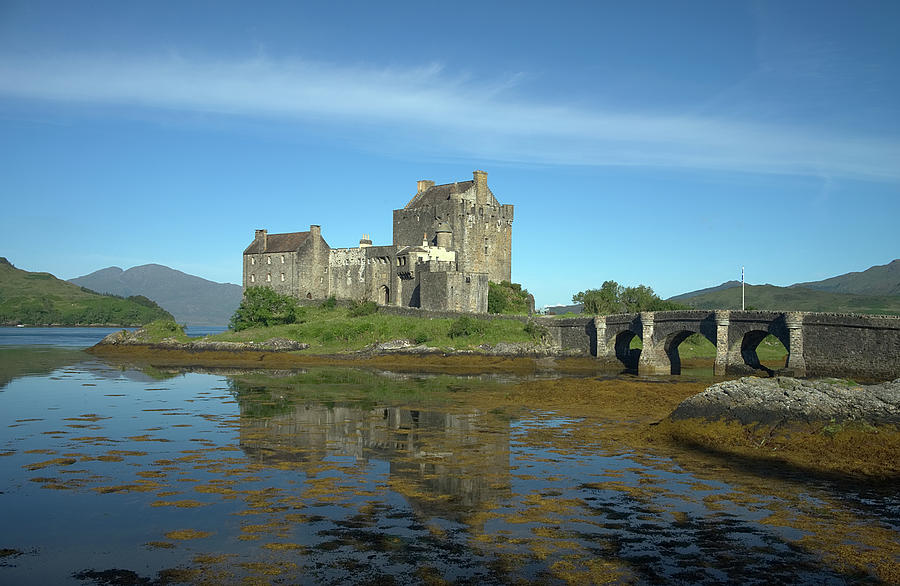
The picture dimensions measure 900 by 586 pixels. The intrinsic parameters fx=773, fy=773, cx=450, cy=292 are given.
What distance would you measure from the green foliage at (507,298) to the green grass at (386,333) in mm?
7145

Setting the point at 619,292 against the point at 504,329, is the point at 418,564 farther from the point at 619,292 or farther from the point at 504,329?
the point at 619,292

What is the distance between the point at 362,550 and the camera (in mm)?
12641

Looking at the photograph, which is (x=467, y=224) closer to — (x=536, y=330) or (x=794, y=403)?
(x=536, y=330)

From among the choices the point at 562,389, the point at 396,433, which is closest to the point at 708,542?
the point at 396,433

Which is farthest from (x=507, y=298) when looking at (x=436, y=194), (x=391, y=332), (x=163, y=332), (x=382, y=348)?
(x=163, y=332)

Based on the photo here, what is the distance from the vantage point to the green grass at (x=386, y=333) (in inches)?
2333

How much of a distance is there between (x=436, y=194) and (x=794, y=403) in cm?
5326

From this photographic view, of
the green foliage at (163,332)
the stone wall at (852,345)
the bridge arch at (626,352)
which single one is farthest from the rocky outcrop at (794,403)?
the green foliage at (163,332)

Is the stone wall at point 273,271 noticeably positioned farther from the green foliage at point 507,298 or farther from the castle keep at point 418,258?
the green foliage at point 507,298

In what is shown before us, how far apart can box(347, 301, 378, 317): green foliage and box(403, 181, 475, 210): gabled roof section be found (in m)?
11.4

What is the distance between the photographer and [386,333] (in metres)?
61.0

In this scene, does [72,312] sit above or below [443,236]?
below

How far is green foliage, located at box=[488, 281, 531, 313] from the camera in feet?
226

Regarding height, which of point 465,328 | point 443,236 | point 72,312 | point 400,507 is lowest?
point 400,507
